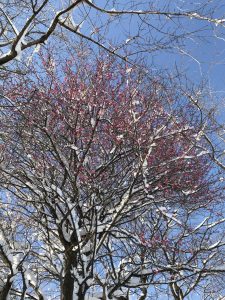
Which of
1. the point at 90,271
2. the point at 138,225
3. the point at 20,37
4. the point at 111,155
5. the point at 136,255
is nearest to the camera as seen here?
the point at 20,37

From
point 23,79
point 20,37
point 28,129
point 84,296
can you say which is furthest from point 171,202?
point 20,37

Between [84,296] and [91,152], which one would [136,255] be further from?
[91,152]

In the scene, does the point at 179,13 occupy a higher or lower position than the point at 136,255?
higher

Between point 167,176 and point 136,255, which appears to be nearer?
point 167,176

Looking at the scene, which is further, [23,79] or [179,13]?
[23,79]

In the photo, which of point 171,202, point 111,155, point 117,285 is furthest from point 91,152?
point 117,285

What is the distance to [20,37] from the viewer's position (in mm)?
3262

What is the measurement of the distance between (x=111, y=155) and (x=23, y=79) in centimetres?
226

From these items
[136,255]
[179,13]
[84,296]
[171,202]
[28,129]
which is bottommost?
[84,296]

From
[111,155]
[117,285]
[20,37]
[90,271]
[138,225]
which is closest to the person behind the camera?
[20,37]

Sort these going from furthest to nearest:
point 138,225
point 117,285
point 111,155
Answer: point 138,225
point 111,155
point 117,285

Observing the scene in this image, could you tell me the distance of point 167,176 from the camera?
6.45m

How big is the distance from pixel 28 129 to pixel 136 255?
3.64m

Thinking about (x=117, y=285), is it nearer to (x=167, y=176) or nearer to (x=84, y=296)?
(x=84, y=296)
